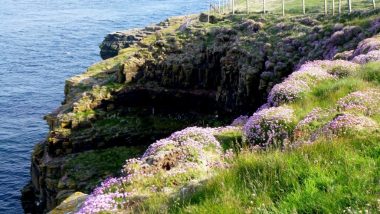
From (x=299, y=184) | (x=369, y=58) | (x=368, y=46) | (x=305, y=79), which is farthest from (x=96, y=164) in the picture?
(x=299, y=184)

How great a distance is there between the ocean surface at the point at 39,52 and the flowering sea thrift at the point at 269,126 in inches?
1658

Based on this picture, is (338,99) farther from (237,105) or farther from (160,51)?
(160,51)

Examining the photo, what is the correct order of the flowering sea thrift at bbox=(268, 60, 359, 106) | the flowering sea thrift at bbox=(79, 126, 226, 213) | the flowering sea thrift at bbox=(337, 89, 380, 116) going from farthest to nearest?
the flowering sea thrift at bbox=(268, 60, 359, 106), the flowering sea thrift at bbox=(337, 89, 380, 116), the flowering sea thrift at bbox=(79, 126, 226, 213)

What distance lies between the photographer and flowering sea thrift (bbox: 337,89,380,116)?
14609 mm

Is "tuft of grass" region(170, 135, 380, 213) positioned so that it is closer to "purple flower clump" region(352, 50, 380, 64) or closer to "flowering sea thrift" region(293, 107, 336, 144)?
"flowering sea thrift" region(293, 107, 336, 144)

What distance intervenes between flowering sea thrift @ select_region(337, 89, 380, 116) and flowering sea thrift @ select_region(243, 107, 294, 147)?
6.30 feet

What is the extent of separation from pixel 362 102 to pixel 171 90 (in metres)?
39.7

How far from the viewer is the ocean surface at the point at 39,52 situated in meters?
64.9

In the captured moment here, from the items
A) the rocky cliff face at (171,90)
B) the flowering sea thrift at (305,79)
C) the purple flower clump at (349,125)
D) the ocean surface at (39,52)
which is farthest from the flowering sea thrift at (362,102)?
the ocean surface at (39,52)

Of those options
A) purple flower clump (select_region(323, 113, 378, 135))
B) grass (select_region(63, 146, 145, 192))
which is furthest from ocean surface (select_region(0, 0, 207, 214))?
purple flower clump (select_region(323, 113, 378, 135))

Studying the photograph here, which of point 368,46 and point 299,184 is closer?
point 299,184

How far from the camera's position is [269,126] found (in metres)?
16.7

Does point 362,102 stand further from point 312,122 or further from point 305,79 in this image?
point 305,79

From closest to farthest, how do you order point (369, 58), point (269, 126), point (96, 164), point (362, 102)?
point (362, 102) → point (269, 126) → point (369, 58) → point (96, 164)
